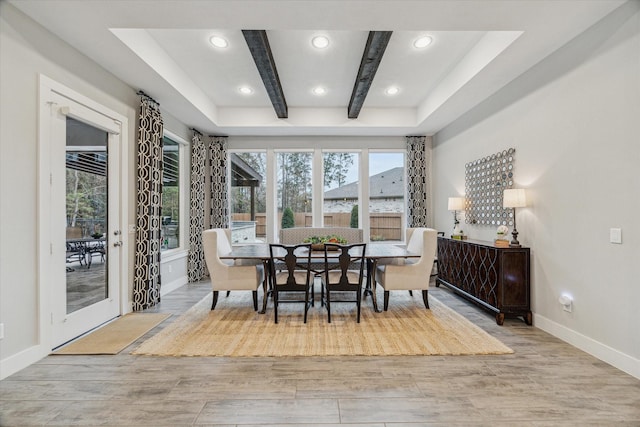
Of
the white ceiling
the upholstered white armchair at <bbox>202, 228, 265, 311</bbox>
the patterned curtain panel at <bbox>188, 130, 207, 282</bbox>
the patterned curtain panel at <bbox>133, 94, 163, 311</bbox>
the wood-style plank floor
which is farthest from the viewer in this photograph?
the patterned curtain panel at <bbox>188, 130, 207, 282</bbox>

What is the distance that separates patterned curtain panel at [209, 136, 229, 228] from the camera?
5.66m

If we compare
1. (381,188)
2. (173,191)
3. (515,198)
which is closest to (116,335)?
(173,191)

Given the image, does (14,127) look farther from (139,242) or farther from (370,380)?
(370,380)

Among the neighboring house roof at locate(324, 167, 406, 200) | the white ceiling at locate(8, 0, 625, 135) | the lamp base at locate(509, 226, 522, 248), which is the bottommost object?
the lamp base at locate(509, 226, 522, 248)

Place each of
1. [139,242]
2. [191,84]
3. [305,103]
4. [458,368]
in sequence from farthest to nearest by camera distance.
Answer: [305,103] < [191,84] < [139,242] < [458,368]

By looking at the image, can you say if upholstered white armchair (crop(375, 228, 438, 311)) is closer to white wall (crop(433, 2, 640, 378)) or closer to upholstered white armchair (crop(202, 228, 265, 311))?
white wall (crop(433, 2, 640, 378))

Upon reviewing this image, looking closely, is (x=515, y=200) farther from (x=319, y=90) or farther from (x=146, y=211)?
(x=146, y=211)

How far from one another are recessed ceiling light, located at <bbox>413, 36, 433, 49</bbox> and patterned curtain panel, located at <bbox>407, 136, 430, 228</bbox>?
2.72m

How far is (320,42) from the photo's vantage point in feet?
10.4

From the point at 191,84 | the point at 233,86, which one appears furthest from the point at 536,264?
the point at 191,84

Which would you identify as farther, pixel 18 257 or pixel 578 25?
pixel 578 25

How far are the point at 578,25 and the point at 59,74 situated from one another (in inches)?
177

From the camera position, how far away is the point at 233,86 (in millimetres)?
4305

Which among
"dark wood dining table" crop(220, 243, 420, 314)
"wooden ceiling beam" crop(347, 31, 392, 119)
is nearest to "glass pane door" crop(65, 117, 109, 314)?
"dark wood dining table" crop(220, 243, 420, 314)
